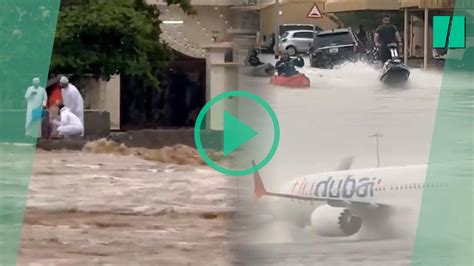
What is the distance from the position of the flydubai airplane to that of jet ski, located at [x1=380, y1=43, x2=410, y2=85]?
0.39 m

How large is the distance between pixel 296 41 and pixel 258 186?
2.19 ft

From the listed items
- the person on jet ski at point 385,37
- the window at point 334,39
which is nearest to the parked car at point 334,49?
the window at point 334,39

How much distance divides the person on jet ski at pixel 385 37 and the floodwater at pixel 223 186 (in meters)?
0.09

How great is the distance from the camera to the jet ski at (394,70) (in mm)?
5863

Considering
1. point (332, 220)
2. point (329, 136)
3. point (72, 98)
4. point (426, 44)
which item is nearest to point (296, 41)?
point (329, 136)

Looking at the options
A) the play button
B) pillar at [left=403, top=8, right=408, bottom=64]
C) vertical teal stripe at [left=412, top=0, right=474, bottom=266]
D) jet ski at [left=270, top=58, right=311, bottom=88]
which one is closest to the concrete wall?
the play button

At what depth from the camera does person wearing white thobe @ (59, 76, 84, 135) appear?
Result: 581cm

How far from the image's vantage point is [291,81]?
5.86m

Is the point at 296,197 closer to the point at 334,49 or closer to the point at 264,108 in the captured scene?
the point at 264,108

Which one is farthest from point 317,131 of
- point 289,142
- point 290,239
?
point 290,239

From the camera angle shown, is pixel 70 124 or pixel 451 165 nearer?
pixel 70 124

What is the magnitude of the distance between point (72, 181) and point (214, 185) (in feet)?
2.07

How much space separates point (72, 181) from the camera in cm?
588

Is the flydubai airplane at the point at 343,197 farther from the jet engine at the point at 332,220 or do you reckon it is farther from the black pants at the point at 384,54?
the black pants at the point at 384,54
